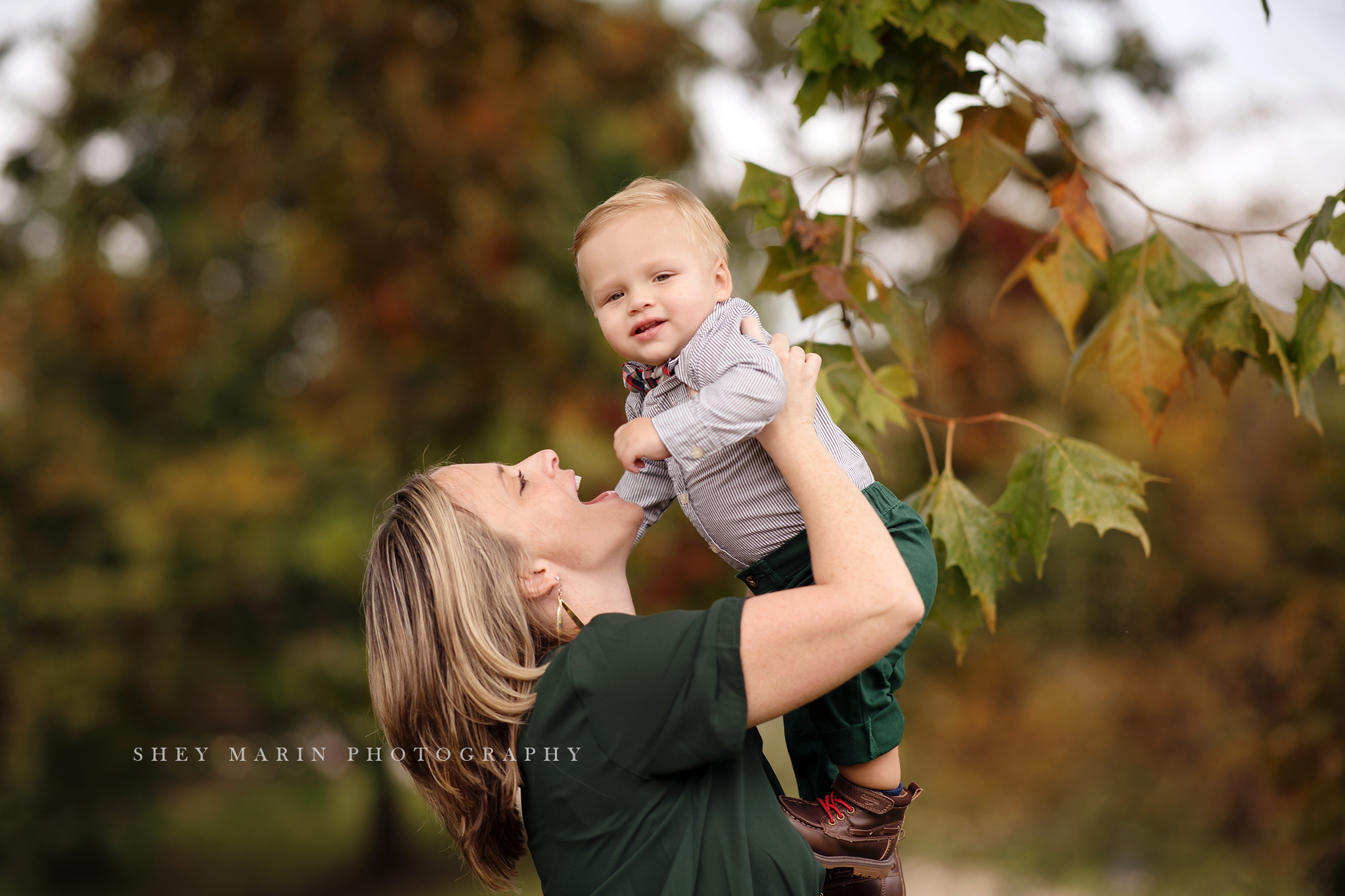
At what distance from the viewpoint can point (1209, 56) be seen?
4.38 metres

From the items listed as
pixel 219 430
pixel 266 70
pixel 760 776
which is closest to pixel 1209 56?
pixel 760 776

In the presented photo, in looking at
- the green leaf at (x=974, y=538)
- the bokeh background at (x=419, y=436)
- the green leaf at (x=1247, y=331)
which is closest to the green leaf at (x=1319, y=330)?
the green leaf at (x=1247, y=331)

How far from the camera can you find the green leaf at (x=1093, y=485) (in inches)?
72.5

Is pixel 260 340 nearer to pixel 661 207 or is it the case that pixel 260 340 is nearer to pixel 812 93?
pixel 812 93

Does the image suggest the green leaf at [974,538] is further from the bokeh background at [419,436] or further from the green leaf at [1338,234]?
the bokeh background at [419,436]

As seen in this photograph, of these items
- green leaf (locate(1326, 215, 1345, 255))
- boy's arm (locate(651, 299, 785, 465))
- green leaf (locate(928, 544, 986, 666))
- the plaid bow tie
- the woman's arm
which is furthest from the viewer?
green leaf (locate(928, 544, 986, 666))

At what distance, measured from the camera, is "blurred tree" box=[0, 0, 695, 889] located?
5.91 m

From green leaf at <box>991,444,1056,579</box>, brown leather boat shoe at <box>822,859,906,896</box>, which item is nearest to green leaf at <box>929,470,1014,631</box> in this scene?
green leaf at <box>991,444,1056,579</box>

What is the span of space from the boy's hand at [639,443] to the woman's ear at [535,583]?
0.27 meters

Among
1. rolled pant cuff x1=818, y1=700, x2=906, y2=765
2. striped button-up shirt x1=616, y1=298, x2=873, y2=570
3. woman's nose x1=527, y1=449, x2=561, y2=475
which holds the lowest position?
rolled pant cuff x1=818, y1=700, x2=906, y2=765

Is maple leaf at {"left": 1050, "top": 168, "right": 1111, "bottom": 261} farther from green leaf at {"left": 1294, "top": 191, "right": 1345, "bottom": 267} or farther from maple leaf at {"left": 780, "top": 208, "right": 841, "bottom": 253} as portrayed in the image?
maple leaf at {"left": 780, "top": 208, "right": 841, "bottom": 253}

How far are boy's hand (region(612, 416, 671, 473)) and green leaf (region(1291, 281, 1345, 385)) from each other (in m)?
1.23

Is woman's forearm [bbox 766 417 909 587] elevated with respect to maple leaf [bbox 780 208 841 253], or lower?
lower

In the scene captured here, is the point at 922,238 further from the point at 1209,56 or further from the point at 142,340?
the point at 142,340
